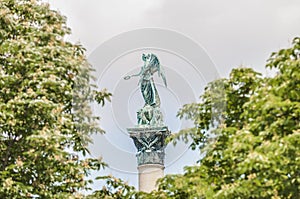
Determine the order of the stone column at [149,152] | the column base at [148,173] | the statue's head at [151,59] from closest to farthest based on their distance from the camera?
the column base at [148,173]
the stone column at [149,152]
the statue's head at [151,59]

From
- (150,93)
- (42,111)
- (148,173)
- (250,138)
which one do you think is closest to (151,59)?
(150,93)

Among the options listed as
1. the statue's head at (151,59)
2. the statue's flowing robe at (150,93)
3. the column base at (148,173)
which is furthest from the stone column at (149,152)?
the statue's head at (151,59)

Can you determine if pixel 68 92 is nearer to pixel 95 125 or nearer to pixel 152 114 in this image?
pixel 95 125

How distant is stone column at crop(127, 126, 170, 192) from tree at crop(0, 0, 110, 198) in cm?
1054

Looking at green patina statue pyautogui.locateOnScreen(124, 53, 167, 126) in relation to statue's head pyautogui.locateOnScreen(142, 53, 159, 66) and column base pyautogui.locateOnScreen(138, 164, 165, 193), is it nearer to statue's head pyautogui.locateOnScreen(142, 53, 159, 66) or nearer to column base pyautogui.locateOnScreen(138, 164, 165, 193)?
statue's head pyautogui.locateOnScreen(142, 53, 159, 66)

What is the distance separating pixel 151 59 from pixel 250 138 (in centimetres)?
1739

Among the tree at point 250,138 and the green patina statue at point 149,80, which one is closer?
the tree at point 250,138

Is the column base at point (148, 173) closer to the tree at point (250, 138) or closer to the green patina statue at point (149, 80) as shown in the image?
the green patina statue at point (149, 80)

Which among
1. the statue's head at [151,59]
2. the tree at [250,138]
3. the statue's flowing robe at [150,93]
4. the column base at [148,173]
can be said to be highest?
the statue's head at [151,59]

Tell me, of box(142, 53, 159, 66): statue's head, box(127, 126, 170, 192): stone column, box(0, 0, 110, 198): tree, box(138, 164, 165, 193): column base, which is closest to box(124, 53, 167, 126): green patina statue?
box(142, 53, 159, 66): statue's head

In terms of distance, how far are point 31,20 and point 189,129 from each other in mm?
5551

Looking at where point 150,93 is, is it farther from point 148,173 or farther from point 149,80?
point 148,173

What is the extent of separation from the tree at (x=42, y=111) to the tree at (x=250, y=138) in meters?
2.58

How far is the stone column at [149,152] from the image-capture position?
27.3 meters
